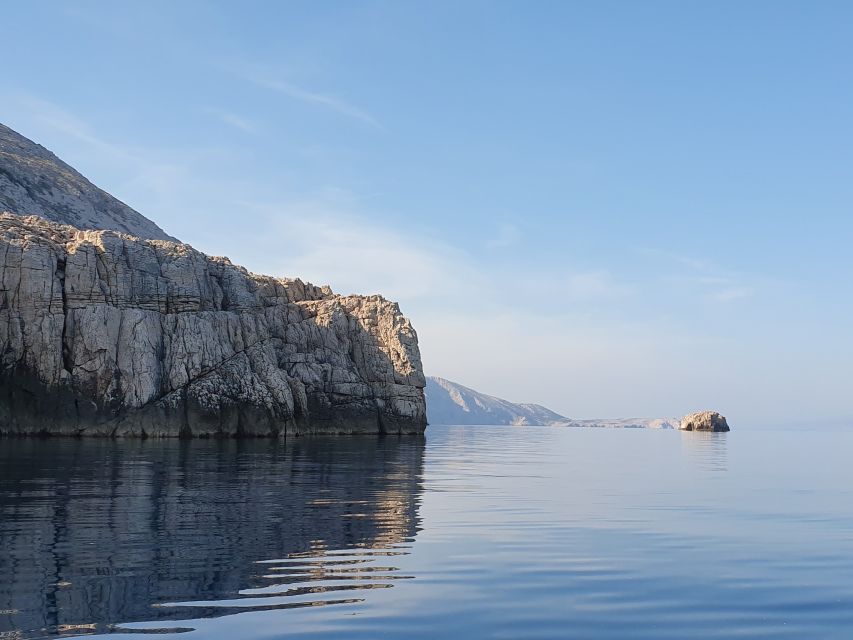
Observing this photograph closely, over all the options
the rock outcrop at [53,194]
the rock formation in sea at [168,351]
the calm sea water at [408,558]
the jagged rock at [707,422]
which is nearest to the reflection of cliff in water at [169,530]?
the calm sea water at [408,558]

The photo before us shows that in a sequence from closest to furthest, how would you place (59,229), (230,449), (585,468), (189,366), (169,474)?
(169,474) < (585,468) < (230,449) < (189,366) < (59,229)

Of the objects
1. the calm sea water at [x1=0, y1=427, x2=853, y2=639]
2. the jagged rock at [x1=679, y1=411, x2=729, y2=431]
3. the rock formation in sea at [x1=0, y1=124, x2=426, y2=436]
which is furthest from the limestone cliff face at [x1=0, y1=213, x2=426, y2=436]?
the jagged rock at [x1=679, y1=411, x2=729, y2=431]

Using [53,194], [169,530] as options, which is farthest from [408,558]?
[53,194]

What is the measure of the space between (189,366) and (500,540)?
6315 centimetres

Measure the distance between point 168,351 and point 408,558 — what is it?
65.8 m

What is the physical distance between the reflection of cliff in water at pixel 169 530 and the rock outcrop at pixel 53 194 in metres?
106

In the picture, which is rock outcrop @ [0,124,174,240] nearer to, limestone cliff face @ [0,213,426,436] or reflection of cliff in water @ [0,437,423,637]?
limestone cliff face @ [0,213,426,436]

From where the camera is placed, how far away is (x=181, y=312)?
271 feet

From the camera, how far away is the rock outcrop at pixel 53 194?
141m

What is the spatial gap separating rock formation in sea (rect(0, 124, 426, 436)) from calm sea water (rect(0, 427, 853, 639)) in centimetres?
3965

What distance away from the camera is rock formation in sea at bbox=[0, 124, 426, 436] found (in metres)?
73.2

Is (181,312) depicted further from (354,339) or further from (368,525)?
(368,525)

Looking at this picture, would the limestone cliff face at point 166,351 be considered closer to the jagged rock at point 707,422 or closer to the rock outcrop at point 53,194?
the rock outcrop at point 53,194

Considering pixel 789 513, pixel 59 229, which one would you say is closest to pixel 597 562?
pixel 789 513
